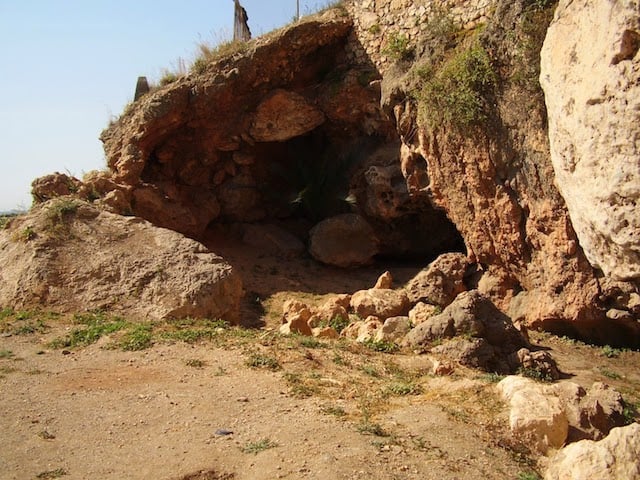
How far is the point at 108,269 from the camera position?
28.8ft

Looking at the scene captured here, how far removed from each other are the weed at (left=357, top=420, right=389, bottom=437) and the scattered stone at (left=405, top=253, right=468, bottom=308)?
17.9ft

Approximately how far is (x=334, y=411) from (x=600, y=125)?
282 cm

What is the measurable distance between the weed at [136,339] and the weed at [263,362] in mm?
1267

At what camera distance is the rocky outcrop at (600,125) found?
409 cm

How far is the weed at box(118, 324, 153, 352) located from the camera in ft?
22.4

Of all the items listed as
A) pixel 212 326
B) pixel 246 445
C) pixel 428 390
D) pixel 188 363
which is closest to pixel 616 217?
pixel 428 390

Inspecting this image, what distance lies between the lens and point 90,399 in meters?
5.50

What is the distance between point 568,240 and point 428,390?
3.60 m

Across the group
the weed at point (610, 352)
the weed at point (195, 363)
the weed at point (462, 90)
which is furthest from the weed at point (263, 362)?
the weed at point (462, 90)

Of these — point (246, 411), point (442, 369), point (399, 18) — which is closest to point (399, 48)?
point (399, 18)

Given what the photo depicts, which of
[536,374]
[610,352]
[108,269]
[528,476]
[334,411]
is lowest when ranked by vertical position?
[610,352]

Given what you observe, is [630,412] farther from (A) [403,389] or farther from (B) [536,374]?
(A) [403,389]

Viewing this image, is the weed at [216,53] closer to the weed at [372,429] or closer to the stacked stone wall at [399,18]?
the stacked stone wall at [399,18]

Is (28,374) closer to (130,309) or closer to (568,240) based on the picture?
(130,309)
